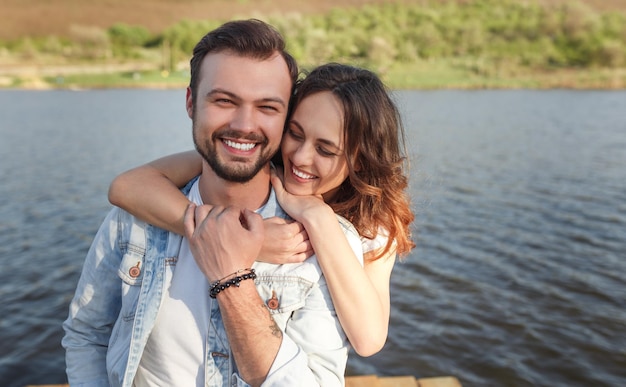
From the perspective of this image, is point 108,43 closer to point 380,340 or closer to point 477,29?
point 477,29

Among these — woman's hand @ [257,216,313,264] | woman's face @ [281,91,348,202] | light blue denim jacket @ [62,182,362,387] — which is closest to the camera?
light blue denim jacket @ [62,182,362,387]

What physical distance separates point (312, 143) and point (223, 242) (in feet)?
2.25

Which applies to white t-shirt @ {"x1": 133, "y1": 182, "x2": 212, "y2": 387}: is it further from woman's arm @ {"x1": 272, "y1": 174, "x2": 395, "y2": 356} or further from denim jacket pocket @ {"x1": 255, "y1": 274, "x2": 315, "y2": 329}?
woman's arm @ {"x1": 272, "y1": 174, "x2": 395, "y2": 356}

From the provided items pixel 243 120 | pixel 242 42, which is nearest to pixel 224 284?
pixel 243 120

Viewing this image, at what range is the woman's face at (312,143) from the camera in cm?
220

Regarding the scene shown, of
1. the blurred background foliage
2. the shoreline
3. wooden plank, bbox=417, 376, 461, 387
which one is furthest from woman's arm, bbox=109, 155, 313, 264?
the blurred background foliage

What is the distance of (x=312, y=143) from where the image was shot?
2.22 metres

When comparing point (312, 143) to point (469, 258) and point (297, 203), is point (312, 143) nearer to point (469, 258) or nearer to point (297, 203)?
point (297, 203)

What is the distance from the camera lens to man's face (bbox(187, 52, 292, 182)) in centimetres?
191

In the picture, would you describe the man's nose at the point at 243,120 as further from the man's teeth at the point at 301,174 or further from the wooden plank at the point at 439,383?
the wooden plank at the point at 439,383

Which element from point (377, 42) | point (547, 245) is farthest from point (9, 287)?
point (377, 42)

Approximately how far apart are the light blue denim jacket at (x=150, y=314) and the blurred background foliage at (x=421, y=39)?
200ft

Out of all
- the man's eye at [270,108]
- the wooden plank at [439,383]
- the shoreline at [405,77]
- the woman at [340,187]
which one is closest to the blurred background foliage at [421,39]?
the shoreline at [405,77]

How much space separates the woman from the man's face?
8.3 inches
